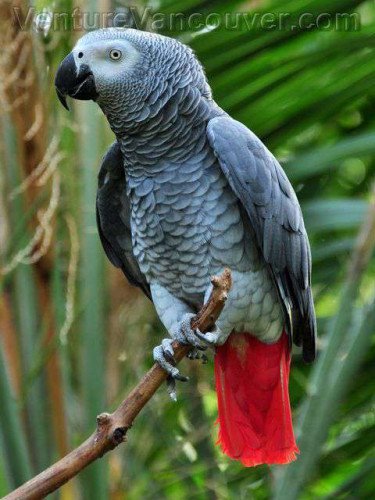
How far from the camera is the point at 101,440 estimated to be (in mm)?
1125

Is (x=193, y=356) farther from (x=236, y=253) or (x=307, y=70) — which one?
(x=307, y=70)

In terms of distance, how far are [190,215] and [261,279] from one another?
0.18 meters

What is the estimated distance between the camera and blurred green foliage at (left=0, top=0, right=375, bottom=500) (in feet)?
5.29

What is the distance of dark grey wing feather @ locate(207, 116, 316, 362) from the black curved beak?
0.74 feet

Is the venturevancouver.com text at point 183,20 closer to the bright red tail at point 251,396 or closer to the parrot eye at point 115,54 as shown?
the parrot eye at point 115,54

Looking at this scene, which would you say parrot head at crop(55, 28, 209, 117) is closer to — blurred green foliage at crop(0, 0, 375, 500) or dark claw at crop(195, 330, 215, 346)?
blurred green foliage at crop(0, 0, 375, 500)

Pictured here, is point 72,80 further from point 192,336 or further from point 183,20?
point 192,336

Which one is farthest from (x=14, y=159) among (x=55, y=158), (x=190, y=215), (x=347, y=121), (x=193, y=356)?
(x=347, y=121)

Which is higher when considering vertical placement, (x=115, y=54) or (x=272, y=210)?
(x=115, y=54)

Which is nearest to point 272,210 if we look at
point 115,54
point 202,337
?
point 202,337

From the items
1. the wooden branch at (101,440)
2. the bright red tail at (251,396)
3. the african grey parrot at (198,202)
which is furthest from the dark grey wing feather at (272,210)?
the wooden branch at (101,440)

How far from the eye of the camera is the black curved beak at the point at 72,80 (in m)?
1.49

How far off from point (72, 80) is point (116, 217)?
0.33 m

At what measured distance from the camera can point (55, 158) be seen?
5.55 ft
